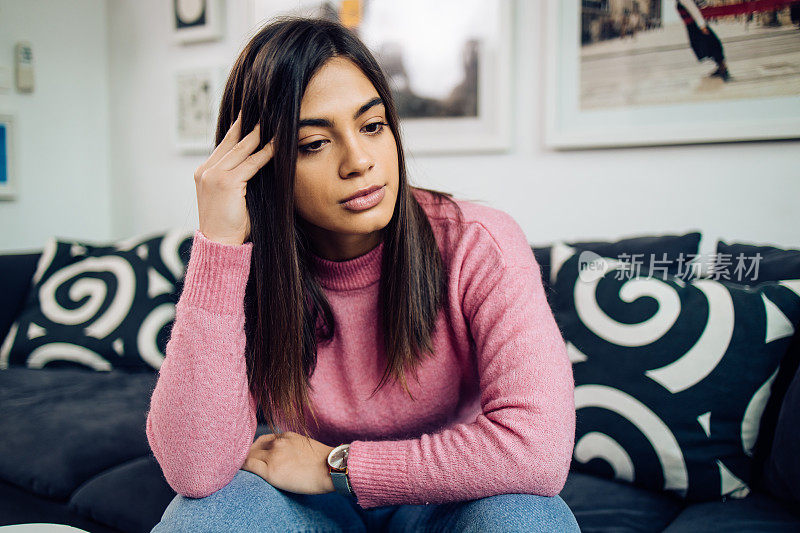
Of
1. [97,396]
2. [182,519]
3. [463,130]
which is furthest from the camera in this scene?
[463,130]

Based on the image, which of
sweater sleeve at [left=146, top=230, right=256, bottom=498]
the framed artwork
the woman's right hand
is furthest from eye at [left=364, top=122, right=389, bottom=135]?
the framed artwork

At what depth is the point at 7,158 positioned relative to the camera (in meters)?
2.45

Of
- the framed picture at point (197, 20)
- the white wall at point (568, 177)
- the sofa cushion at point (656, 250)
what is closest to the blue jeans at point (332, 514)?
the sofa cushion at point (656, 250)

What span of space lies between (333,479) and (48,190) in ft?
7.62

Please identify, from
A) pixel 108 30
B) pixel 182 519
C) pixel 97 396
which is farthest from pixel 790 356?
pixel 108 30

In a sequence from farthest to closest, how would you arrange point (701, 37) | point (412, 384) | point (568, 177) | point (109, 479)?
point (568, 177), point (701, 37), point (109, 479), point (412, 384)

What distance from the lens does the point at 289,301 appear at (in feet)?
3.33

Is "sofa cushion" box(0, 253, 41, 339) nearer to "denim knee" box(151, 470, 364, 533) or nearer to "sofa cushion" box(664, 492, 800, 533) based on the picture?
"denim knee" box(151, 470, 364, 533)

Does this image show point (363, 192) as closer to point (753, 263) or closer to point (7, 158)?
point (753, 263)

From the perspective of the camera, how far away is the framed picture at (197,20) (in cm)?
242

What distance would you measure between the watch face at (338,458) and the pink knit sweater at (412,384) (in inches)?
1.0

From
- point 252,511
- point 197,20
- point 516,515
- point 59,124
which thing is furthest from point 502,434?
point 59,124

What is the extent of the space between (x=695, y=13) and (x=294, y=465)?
1528 millimetres

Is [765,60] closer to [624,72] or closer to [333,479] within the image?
[624,72]
